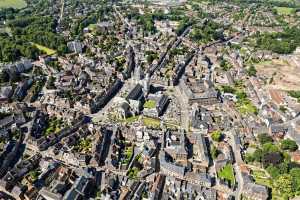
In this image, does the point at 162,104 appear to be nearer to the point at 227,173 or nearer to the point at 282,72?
the point at 227,173

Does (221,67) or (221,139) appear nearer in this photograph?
(221,139)

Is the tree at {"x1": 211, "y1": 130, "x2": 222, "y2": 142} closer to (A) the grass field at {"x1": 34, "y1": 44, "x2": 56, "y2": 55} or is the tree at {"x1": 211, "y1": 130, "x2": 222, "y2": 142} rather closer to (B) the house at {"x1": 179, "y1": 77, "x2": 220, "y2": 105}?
(B) the house at {"x1": 179, "y1": 77, "x2": 220, "y2": 105}

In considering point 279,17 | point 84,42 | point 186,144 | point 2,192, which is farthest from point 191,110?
point 279,17

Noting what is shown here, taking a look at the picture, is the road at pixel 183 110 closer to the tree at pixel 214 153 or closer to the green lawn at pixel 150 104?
the green lawn at pixel 150 104

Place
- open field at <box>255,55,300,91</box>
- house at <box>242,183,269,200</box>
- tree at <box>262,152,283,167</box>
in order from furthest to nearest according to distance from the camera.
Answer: open field at <box>255,55,300,91</box>
tree at <box>262,152,283,167</box>
house at <box>242,183,269,200</box>

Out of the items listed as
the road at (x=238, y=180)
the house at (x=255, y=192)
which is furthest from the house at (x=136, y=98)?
the house at (x=255, y=192)

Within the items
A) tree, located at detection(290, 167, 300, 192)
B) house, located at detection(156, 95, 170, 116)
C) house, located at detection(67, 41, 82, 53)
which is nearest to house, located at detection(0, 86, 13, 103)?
house, located at detection(67, 41, 82, 53)

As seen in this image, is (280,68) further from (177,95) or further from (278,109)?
(177,95)
